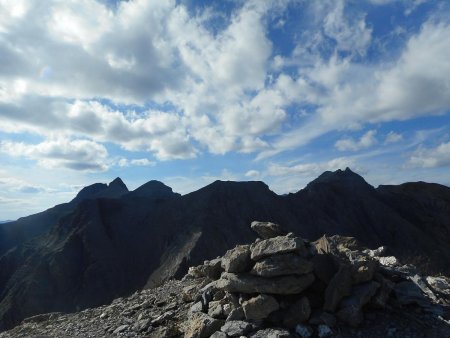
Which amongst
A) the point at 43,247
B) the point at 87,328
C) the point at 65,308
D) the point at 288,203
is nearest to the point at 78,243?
the point at 43,247

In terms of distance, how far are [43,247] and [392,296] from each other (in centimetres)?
8148

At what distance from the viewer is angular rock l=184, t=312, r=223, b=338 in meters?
9.74

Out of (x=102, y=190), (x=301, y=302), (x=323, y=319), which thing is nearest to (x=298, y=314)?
(x=301, y=302)

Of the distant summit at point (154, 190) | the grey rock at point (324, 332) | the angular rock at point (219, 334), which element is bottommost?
the grey rock at point (324, 332)

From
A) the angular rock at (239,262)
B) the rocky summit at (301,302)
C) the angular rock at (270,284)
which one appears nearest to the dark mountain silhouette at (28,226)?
the rocky summit at (301,302)

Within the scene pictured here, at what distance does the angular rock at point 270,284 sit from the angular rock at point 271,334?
0.96 metres

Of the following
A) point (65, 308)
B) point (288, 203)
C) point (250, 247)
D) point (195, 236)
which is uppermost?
point (288, 203)

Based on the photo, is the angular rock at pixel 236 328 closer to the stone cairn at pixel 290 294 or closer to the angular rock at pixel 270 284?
the stone cairn at pixel 290 294

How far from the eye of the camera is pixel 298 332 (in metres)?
9.25

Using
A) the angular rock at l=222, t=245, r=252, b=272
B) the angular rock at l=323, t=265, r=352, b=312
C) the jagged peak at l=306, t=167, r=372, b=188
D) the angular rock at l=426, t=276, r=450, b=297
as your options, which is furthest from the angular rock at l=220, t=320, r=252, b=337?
the jagged peak at l=306, t=167, r=372, b=188

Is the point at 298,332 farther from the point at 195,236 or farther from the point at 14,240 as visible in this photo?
the point at 14,240

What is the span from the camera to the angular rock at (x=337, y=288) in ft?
32.0

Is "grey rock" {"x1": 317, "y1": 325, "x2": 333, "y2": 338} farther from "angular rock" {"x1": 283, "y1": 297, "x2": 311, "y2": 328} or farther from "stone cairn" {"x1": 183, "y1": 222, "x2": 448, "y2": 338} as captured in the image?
"angular rock" {"x1": 283, "y1": 297, "x2": 311, "y2": 328}

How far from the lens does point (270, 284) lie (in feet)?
32.6
